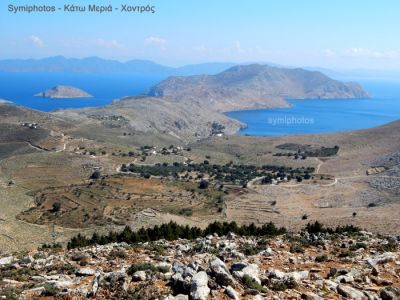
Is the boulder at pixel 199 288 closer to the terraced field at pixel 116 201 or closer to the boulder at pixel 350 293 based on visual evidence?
the boulder at pixel 350 293

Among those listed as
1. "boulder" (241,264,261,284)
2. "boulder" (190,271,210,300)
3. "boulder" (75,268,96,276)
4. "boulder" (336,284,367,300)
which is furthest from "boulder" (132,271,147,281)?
"boulder" (336,284,367,300)

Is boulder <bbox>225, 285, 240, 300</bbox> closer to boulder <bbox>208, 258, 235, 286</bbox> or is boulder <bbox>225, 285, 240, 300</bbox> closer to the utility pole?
boulder <bbox>208, 258, 235, 286</bbox>

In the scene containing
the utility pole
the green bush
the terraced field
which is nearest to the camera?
the green bush

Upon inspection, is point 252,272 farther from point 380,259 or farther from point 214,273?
point 380,259

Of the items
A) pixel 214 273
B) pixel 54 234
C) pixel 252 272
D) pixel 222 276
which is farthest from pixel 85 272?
pixel 54 234

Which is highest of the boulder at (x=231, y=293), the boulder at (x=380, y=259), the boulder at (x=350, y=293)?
the boulder at (x=231, y=293)

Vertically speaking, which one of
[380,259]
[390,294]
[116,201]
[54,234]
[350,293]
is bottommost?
[116,201]

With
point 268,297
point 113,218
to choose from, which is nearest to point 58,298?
point 268,297

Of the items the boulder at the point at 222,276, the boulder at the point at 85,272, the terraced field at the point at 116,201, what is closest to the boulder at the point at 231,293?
the boulder at the point at 222,276
